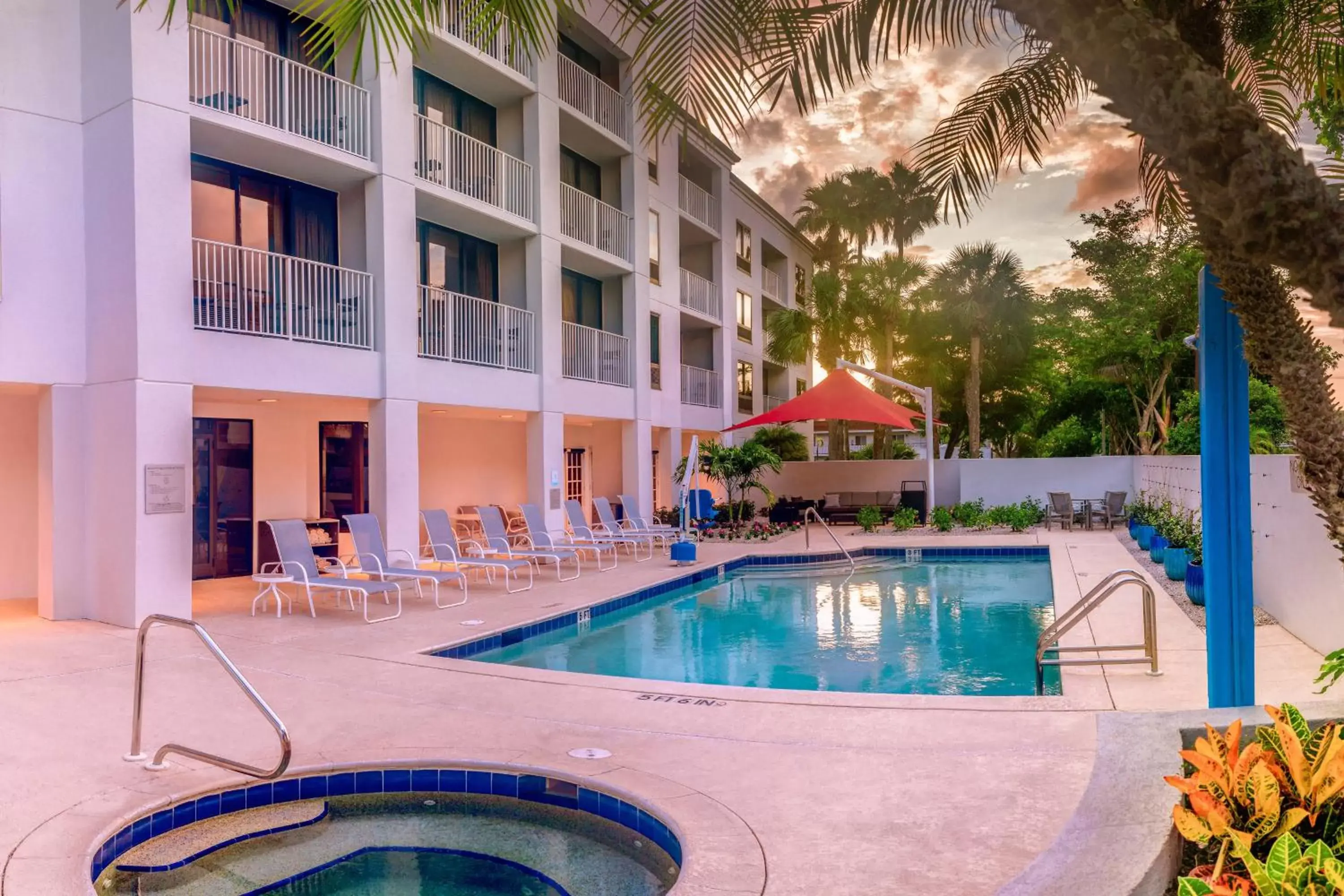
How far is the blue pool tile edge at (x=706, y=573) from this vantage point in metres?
9.09

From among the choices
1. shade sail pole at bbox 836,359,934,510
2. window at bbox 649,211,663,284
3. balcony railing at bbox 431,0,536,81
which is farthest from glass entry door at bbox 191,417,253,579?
shade sail pole at bbox 836,359,934,510

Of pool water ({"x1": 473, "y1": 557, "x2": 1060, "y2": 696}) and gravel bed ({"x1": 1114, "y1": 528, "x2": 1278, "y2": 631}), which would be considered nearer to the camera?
pool water ({"x1": 473, "y1": 557, "x2": 1060, "y2": 696})

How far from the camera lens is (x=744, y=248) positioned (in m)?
28.2

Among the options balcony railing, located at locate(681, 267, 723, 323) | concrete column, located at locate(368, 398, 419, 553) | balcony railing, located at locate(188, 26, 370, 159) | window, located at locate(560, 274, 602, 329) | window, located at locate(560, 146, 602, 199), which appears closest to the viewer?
balcony railing, located at locate(188, 26, 370, 159)

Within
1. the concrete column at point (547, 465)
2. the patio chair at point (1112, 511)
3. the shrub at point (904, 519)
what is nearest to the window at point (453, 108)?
the concrete column at point (547, 465)

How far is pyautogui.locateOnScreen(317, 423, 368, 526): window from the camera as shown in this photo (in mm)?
15570

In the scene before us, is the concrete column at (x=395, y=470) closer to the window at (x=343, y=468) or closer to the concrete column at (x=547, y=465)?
the window at (x=343, y=468)

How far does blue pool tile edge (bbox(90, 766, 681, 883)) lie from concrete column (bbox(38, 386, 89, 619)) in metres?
6.68

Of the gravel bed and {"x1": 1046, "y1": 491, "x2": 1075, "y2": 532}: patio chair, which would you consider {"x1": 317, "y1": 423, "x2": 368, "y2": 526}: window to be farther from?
{"x1": 1046, "y1": 491, "x2": 1075, "y2": 532}: patio chair

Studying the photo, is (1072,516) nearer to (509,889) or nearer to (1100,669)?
(1100,669)

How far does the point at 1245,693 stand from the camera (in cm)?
471

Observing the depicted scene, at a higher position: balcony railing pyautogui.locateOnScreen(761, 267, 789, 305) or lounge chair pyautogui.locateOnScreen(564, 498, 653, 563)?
balcony railing pyautogui.locateOnScreen(761, 267, 789, 305)

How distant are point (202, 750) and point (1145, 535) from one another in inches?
580

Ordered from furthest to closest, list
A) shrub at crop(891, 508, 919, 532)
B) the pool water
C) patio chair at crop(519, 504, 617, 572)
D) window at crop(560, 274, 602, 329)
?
shrub at crop(891, 508, 919, 532)
window at crop(560, 274, 602, 329)
patio chair at crop(519, 504, 617, 572)
the pool water
